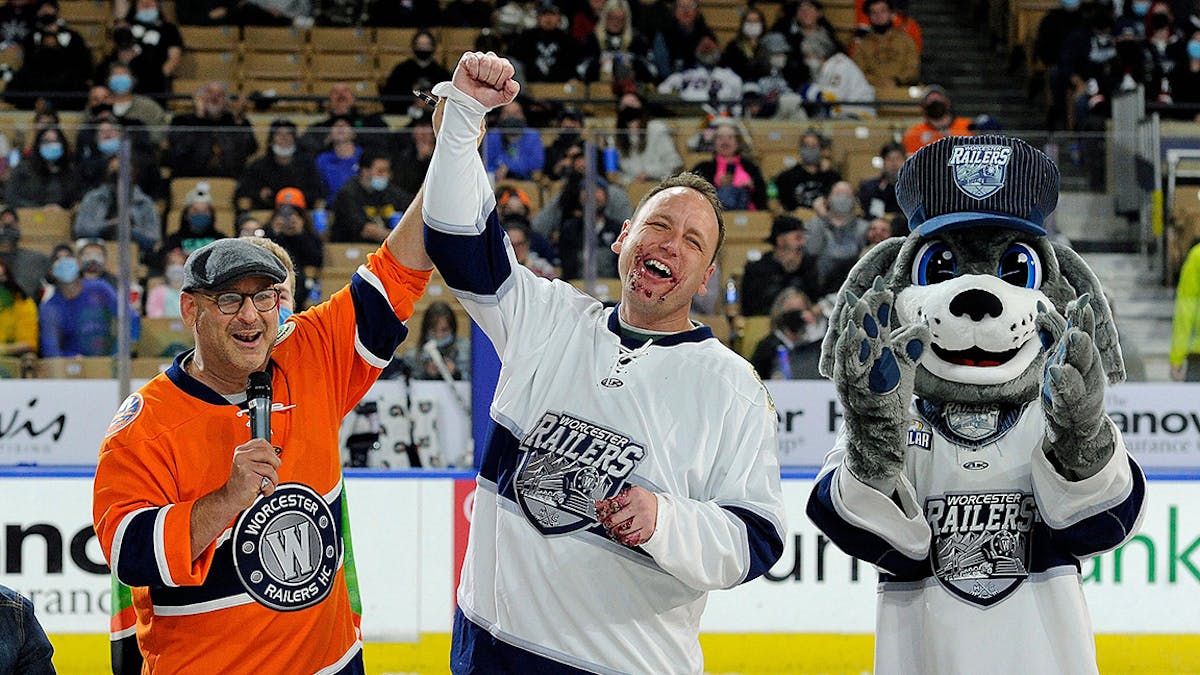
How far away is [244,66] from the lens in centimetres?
1112

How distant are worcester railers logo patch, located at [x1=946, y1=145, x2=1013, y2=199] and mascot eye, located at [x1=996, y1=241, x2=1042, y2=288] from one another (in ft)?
0.38

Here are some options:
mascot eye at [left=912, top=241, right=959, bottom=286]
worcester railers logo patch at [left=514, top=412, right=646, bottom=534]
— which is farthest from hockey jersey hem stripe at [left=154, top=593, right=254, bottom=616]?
mascot eye at [left=912, top=241, right=959, bottom=286]

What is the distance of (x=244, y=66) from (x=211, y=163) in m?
4.74

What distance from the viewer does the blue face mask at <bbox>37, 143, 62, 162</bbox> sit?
669 cm

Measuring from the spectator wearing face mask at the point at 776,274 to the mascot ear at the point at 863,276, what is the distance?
3.84 m

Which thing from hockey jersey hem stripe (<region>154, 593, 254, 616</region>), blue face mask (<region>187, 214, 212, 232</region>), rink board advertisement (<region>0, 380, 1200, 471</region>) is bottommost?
rink board advertisement (<region>0, 380, 1200, 471</region>)

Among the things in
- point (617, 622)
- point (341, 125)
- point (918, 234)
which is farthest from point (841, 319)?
point (341, 125)

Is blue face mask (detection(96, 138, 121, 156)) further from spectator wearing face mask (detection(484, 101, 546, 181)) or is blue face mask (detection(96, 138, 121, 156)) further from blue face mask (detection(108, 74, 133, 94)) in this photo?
blue face mask (detection(108, 74, 133, 94))

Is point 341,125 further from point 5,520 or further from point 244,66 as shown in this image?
point 244,66

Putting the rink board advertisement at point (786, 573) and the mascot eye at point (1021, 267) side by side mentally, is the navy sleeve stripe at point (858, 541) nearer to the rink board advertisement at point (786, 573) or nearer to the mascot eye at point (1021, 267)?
the mascot eye at point (1021, 267)

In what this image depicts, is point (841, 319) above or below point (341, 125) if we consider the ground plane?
below

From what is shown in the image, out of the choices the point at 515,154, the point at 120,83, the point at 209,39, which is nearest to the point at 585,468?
the point at 515,154

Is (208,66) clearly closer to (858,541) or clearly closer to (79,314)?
(79,314)

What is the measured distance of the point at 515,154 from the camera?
6621 mm
